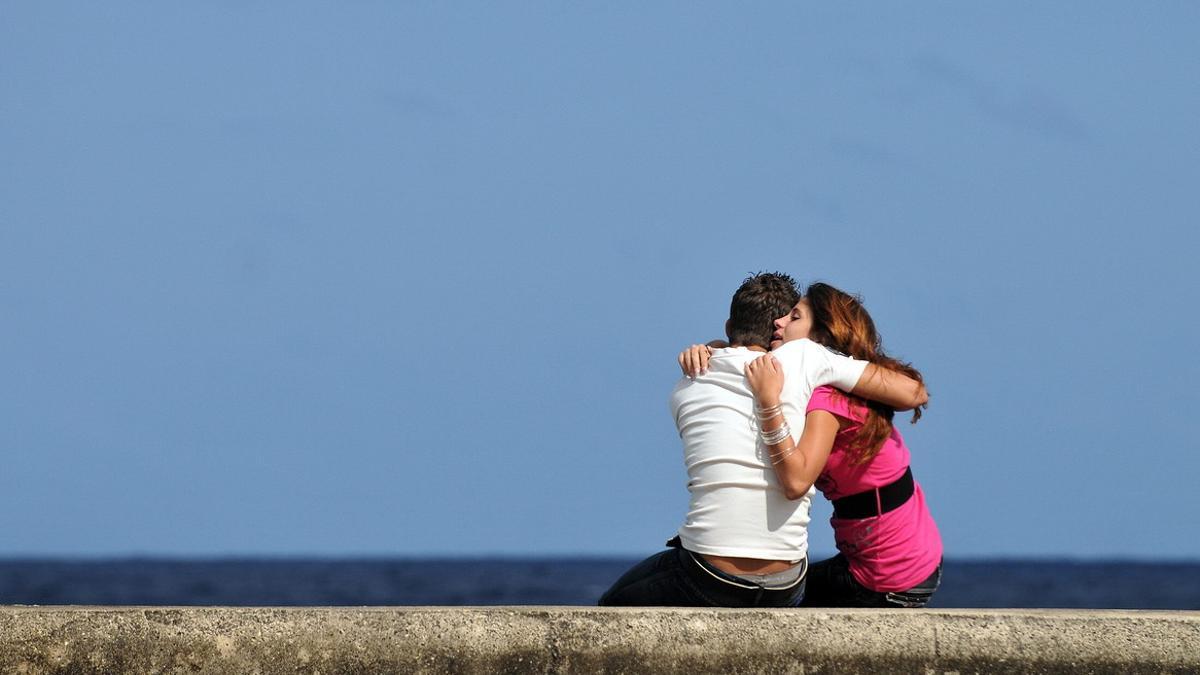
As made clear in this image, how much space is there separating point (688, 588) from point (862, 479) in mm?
694

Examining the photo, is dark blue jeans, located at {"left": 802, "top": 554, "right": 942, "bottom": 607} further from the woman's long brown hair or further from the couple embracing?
the woman's long brown hair

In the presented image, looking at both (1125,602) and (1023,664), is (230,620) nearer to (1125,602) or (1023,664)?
(1023,664)

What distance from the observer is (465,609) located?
4.11 metres

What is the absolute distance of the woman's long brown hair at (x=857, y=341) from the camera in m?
4.85

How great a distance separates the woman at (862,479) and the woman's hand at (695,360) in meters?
0.01

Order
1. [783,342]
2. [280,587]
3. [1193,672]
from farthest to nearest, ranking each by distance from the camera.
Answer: [280,587]
[783,342]
[1193,672]

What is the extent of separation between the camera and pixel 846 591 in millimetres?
5117

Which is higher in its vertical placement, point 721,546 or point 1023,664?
point 721,546

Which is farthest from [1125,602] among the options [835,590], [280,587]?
[835,590]

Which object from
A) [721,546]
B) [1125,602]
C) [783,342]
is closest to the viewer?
[721,546]

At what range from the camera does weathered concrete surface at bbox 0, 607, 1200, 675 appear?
3.98 metres

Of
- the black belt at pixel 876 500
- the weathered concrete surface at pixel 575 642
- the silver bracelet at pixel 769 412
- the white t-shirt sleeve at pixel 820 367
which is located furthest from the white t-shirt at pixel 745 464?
the weathered concrete surface at pixel 575 642

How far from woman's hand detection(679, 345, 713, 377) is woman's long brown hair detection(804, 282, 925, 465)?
391mm

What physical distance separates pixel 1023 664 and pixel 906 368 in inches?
47.6
